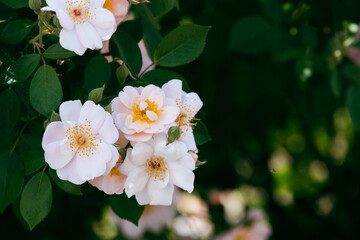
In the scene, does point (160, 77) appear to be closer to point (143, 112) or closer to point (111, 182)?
point (143, 112)

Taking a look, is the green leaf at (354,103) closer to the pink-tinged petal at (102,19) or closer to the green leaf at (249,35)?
the green leaf at (249,35)

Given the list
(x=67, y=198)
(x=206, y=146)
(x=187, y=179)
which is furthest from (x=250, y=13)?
(x=187, y=179)

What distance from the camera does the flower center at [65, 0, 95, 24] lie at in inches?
30.6

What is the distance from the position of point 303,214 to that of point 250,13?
44.0 inches

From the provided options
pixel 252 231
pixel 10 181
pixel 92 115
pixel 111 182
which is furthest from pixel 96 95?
pixel 252 231

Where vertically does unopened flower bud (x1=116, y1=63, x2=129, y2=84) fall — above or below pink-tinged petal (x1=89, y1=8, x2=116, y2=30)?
below

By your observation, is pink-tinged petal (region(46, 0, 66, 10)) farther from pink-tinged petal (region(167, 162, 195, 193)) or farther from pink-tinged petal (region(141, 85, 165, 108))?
pink-tinged petal (region(167, 162, 195, 193))

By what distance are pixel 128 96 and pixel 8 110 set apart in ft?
0.79

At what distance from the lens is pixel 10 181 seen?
0.88m

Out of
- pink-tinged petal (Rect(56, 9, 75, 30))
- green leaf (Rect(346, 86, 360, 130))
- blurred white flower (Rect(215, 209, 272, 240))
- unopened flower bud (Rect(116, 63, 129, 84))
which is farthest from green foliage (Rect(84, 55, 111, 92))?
blurred white flower (Rect(215, 209, 272, 240))

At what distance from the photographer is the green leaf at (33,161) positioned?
2.85 feet

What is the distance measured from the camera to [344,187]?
2.36 m

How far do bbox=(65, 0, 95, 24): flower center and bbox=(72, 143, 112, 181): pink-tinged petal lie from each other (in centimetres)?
21

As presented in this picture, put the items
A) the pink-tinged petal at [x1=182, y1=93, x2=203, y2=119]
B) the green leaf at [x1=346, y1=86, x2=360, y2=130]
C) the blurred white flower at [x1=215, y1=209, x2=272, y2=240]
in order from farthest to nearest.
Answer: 1. the blurred white flower at [x1=215, y1=209, x2=272, y2=240]
2. the green leaf at [x1=346, y1=86, x2=360, y2=130]
3. the pink-tinged petal at [x1=182, y1=93, x2=203, y2=119]
